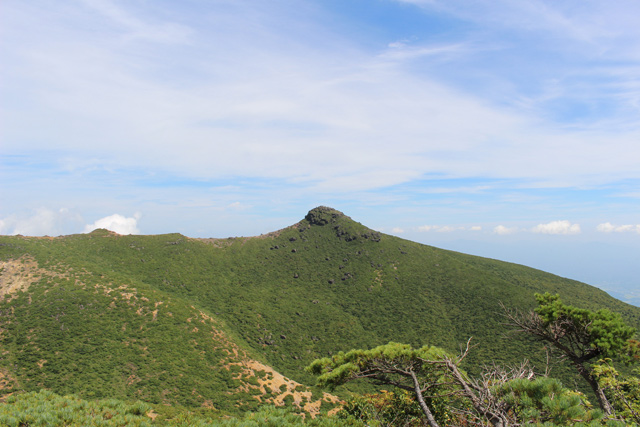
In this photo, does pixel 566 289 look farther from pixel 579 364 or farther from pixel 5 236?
pixel 5 236

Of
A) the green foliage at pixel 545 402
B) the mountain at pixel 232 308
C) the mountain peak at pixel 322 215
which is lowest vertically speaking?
the mountain at pixel 232 308

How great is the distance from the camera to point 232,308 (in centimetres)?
5988

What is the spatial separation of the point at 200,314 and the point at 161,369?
13.7 m

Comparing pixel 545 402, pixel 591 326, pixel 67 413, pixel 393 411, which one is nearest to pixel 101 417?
pixel 67 413

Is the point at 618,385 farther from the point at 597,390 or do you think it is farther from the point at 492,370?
the point at 492,370

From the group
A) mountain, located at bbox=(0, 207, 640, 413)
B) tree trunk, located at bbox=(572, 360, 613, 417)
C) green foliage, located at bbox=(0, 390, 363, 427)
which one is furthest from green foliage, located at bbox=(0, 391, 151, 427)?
mountain, located at bbox=(0, 207, 640, 413)

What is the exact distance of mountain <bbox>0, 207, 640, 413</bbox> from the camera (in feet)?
115

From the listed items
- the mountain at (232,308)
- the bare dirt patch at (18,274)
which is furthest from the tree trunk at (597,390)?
the bare dirt patch at (18,274)

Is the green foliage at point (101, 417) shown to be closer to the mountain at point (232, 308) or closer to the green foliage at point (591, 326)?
the green foliage at point (591, 326)

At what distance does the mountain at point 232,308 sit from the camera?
34938 millimetres

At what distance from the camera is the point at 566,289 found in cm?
6556

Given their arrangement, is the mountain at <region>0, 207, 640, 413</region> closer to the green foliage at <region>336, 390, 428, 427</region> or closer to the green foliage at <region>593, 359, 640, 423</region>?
the green foliage at <region>593, 359, 640, 423</region>

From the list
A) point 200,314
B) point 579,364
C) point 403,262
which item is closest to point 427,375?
point 579,364

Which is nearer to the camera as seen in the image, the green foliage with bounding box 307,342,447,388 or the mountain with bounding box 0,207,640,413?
the green foliage with bounding box 307,342,447,388
